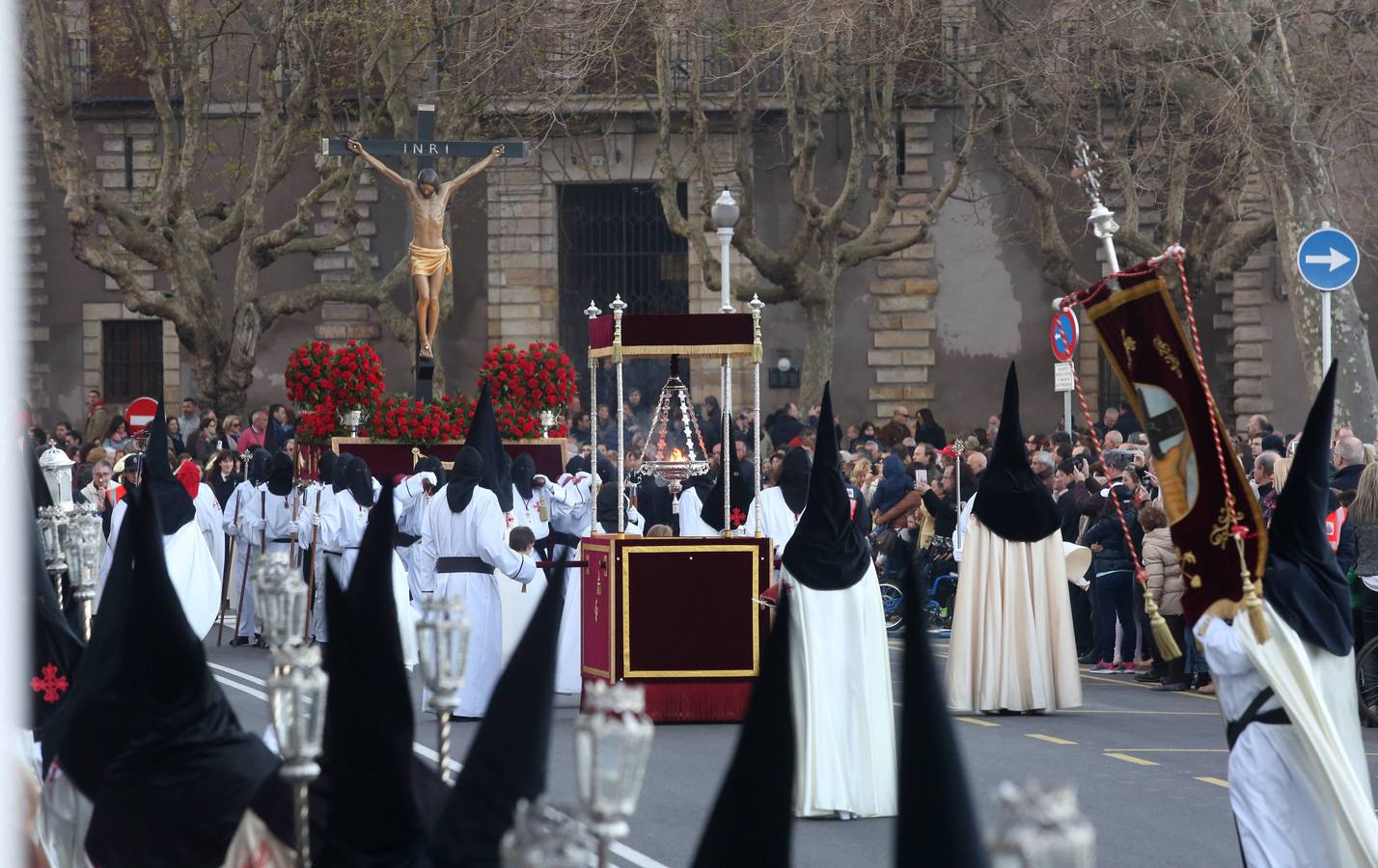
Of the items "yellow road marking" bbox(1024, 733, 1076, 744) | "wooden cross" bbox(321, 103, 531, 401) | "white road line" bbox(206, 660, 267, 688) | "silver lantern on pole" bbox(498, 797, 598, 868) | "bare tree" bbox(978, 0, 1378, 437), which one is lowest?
"yellow road marking" bbox(1024, 733, 1076, 744)

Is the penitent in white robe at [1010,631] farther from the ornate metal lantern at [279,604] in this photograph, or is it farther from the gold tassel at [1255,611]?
the ornate metal lantern at [279,604]

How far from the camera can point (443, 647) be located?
403 cm

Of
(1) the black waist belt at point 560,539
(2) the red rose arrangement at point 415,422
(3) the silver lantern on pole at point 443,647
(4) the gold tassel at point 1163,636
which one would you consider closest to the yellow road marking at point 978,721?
(1) the black waist belt at point 560,539

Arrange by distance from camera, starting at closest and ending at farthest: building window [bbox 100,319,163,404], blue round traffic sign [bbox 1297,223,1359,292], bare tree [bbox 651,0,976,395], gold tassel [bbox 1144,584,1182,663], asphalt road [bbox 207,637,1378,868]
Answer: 1. gold tassel [bbox 1144,584,1182,663]
2. asphalt road [bbox 207,637,1378,868]
3. blue round traffic sign [bbox 1297,223,1359,292]
4. bare tree [bbox 651,0,976,395]
5. building window [bbox 100,319,163,404]

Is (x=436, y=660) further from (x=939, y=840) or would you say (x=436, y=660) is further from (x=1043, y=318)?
(x=1043, y=318)

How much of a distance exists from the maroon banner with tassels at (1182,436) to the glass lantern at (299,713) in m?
3.27

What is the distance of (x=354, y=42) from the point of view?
95.4 ft

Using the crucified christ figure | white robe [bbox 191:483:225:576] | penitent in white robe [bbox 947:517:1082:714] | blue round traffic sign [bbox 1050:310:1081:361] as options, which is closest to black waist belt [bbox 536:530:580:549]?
white robe [bbox 191:483:225:576]

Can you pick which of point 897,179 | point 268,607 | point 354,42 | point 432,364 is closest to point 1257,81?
point 432,364

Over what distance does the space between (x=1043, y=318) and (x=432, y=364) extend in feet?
47.0

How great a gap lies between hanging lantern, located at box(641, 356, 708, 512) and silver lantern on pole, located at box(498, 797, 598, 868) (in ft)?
31.7

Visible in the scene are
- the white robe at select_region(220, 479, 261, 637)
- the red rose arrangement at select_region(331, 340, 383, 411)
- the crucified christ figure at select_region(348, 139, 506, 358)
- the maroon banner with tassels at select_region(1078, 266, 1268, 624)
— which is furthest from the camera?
the crucified christ figure at select_region(348, 139, 506, 358)

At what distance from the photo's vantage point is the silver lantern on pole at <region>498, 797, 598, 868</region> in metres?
2.82

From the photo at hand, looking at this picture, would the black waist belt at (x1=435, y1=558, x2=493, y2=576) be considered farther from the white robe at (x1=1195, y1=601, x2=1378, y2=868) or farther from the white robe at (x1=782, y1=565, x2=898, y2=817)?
the white robe at (x1=1195, y1=601, x2=1378, y2=868)
